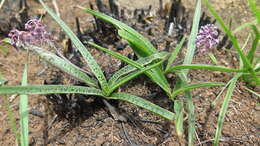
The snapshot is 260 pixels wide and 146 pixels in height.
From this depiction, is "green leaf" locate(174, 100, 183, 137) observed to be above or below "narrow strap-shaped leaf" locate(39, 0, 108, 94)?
below

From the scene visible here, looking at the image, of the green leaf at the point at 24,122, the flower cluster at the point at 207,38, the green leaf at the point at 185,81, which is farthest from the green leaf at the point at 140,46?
the green leaf at the point at 24,122

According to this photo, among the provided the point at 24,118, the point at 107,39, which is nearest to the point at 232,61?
the point at 107,39

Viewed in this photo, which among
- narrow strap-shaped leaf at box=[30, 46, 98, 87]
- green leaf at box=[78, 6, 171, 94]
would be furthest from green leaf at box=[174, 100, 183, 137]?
narrow strap-shaped leaf at box=[30, 46, 98, 87]

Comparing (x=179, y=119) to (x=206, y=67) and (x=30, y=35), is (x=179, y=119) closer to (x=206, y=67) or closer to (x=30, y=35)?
(x=206, y=67)

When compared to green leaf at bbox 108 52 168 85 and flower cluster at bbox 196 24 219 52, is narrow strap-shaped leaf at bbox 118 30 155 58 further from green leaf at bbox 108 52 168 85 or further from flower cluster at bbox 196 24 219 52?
flower cluster at bbox 196 24 219 52

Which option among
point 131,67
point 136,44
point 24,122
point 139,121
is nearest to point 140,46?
point 136,44
